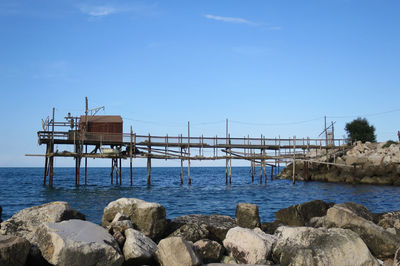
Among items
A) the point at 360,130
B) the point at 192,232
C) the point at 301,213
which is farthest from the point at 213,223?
the point at 360,130

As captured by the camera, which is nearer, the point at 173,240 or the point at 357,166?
the point at 173,240

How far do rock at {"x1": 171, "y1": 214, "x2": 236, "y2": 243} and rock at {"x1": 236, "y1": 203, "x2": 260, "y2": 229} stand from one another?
0.83 ft

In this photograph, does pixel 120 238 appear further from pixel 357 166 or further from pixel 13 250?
pixel 357 166

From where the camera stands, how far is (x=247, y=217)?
11492 mm

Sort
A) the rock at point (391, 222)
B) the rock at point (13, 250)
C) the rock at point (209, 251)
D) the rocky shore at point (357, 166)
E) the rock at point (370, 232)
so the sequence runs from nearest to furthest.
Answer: the rock at point (13, 250), the rock at point (209, 251), the rock at point (370, 232), the rock at point (391, 222), the rocky shore at point (357, 166)

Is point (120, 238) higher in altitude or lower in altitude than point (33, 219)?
lower

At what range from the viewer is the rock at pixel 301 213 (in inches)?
520

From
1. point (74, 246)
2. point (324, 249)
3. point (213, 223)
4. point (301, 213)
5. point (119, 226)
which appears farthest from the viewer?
point (301, 213)

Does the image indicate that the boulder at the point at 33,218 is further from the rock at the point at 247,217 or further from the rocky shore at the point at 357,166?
the rocky shore at the point at 357,166

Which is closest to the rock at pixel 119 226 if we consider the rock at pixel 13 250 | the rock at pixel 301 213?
the rock at pixel 13 250

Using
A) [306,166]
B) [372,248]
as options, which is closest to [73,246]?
[372,248]

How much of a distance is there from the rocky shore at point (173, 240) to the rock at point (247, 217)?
1.2 inches

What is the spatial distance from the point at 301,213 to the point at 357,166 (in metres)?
32.8

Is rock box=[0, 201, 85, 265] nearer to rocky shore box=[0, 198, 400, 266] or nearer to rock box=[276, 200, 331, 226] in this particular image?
rocky shore box=[0, 198, 400, 266]
